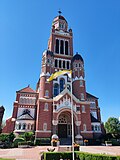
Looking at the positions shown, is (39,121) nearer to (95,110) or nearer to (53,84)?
(53,84)

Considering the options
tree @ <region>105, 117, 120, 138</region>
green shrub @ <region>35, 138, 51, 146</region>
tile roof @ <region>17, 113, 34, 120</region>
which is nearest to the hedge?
green shrub @ <region>35, 138, 51, 146</region>

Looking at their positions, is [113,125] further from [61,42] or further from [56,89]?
[61,42]

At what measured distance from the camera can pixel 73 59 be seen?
119ft

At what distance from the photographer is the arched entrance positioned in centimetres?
2872

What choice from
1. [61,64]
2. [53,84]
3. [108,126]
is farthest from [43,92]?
[108,126]

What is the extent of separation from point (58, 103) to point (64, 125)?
5.35 metres

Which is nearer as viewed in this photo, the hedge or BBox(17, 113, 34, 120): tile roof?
the hedge

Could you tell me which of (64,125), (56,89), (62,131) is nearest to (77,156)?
(62,131)

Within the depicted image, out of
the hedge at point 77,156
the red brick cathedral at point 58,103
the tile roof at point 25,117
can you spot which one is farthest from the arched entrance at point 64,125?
the hedge at point 77,156

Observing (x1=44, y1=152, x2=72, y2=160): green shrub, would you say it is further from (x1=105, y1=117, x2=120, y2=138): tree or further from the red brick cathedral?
(x1=105, y1=117, x2=120, y2=138): tree

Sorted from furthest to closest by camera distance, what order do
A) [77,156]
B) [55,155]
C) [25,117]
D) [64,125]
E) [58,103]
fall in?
[25,117] < [64,125] < [58,103] < [77,156] < [55,155]

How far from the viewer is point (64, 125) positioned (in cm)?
2939

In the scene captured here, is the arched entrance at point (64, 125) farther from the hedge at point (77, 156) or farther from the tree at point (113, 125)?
the tree at point (113, 125)

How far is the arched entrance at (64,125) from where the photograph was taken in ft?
94.2
